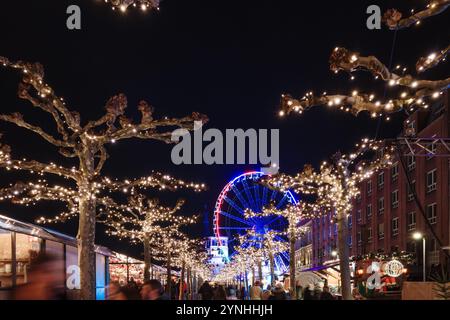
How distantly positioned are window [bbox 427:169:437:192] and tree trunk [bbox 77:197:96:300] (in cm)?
3446

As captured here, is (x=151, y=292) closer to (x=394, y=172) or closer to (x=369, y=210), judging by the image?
(x=394, y=172)

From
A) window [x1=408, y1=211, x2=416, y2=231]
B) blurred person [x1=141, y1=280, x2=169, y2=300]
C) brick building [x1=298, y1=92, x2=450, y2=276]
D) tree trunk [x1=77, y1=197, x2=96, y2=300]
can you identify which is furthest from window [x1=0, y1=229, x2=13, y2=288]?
window [x1=408, y1=211, x2=416, y2=231]

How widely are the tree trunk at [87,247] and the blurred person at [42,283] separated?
25.4 feet

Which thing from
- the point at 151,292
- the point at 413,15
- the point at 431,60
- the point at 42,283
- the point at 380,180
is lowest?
the point at 151,292

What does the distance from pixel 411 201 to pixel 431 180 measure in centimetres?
493

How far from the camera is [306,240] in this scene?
330 feet

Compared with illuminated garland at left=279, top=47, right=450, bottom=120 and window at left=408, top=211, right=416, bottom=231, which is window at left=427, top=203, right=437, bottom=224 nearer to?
window at left=408, top=211, right=416, bottom=231

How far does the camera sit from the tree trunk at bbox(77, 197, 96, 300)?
13.3 meters

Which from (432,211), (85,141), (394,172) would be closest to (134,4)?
(85,141)

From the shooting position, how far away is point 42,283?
5.59 meters
